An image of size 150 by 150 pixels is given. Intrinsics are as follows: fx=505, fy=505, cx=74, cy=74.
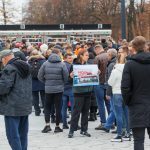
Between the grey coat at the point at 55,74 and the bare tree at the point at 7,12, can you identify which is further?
the bare tree at the point at 7,12

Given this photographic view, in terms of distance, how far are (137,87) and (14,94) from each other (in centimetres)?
192

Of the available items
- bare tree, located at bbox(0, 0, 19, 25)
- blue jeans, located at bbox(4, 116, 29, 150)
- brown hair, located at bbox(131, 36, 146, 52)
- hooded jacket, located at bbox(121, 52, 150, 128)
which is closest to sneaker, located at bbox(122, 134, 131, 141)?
blue jeans, located at bbox(4, 116, 29, 150)

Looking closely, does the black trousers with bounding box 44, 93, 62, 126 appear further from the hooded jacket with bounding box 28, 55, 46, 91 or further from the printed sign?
the hooded jacket with bounding box 28, 55, 46, 91

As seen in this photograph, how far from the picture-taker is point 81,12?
54594mm

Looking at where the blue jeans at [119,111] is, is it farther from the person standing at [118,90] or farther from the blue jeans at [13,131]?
the blue jeans at [13,131]

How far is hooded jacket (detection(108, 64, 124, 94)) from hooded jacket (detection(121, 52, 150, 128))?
2399mm

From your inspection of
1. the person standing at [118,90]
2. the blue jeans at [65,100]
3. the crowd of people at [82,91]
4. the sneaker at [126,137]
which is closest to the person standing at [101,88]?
the crowd of people at [82,91]

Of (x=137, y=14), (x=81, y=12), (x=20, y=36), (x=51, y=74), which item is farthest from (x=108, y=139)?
(x=81, y=12)

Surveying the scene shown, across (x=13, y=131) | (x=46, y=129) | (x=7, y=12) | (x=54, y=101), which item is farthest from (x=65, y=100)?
(x=7, y=12)

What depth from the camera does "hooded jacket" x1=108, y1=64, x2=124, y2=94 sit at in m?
9.79

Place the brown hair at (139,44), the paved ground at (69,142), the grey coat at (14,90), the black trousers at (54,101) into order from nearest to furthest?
the brown hair at (139,44), the grey coat at (14,90), the paved ground at (69,142), the black trousers at (54,101)

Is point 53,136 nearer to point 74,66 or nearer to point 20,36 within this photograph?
point 74,66

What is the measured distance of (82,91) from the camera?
10500 millimetres

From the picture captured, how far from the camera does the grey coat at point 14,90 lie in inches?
306
